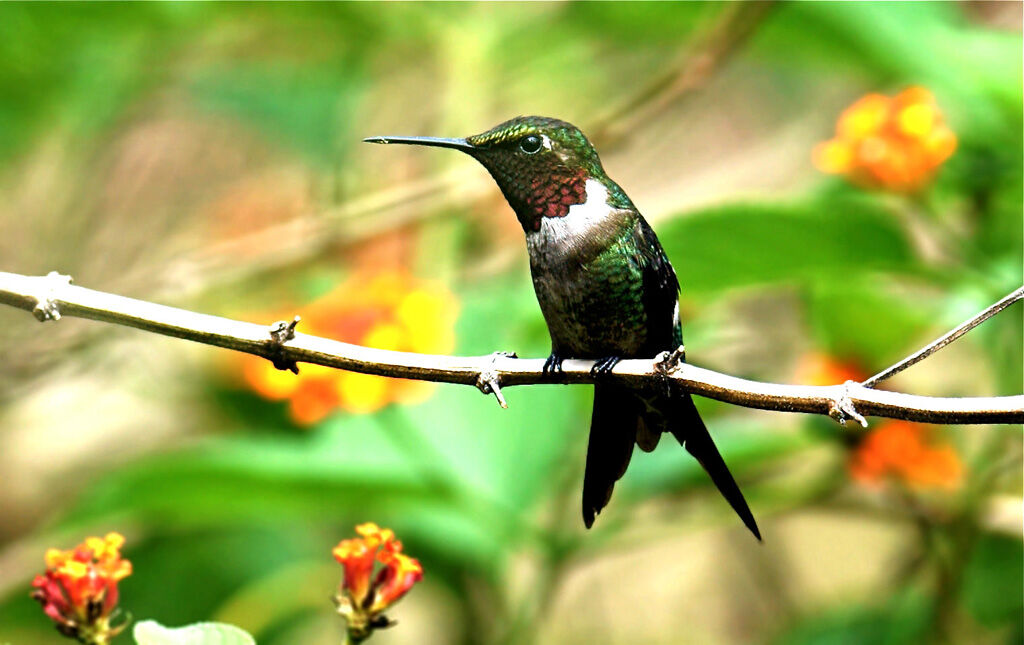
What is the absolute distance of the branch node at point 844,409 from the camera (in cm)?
105

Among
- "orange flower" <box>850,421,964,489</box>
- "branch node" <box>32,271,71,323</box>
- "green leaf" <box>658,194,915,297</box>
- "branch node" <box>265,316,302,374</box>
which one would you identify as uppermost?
"green leaf" <box>658,194,915,297</box>

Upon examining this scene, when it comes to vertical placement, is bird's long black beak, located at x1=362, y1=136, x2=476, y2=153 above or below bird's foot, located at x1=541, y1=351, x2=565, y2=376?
above

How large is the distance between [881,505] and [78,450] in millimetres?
2955

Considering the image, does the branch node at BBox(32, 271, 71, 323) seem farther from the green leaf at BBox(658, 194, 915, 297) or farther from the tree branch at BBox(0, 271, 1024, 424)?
the green leaf at BBox(658, 194, 915, 297)

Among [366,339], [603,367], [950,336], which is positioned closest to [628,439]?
[603,367]

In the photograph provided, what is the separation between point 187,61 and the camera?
427cm

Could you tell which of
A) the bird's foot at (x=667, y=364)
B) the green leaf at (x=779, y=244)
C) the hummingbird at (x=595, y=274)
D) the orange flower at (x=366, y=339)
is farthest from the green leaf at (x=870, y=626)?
the bird's foot at (x=667, y=364)

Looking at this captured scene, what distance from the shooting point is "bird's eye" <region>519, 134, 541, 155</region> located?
4.47 feet

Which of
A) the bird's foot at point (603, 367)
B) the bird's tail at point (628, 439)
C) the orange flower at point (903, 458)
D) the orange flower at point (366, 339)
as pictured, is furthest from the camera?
the orange flower at point (903, 458)

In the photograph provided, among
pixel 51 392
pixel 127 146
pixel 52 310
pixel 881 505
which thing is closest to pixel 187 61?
pixel 127 146

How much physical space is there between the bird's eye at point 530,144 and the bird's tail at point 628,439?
0.30 m

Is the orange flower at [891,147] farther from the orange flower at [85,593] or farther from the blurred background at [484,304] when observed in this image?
the orange flower at [85,593]

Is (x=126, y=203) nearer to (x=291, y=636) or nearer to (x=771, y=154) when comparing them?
(x=291, y=636)

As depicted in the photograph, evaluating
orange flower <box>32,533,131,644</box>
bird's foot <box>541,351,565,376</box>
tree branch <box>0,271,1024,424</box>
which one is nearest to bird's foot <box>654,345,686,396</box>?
tree branch <box>0,271,1024,424</box>
